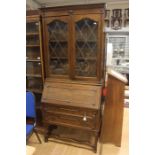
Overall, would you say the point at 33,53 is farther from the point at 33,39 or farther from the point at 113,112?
the point at 113,112

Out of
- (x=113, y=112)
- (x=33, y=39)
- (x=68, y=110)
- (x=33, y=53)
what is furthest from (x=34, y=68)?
(x=113, y=112)

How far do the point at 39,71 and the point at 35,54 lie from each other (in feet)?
0.98

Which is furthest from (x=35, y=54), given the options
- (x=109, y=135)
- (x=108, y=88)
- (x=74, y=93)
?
(x=109, y=135)

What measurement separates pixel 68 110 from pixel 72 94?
8.7 inches

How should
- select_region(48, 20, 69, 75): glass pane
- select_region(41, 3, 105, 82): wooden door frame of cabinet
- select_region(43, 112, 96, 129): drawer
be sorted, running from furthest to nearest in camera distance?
select_region(48, 20, 69, 75): glass pane < select_region(43, 112, 96, 129): drawer < select_region(41, 3, 105, 82): wooden door frame of cabinet

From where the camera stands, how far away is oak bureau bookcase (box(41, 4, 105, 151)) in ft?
7.00

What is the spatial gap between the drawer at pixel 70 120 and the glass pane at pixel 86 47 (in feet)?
1.92

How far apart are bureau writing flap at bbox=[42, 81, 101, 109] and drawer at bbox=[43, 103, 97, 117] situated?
6cm

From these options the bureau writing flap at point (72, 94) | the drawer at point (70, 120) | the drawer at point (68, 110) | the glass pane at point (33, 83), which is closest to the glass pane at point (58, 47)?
the bureau writing flap at point (72, 94)


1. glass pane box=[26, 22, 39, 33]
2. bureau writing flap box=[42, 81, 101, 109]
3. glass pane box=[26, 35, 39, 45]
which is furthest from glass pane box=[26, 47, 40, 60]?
bureau writing flap box=[42, 81, 101, 109]

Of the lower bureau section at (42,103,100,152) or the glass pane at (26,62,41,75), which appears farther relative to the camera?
the glass pane at (26,62,41,75)

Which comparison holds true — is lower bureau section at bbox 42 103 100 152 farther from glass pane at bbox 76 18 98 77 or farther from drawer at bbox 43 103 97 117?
glass pane at bbox 76 18 98 77

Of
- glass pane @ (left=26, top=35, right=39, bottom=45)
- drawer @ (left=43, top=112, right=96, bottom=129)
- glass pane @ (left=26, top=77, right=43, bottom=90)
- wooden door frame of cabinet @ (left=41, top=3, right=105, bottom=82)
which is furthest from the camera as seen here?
glass pane @ (left=26, top=77, right=43, bottom=90)

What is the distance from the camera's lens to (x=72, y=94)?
2250mm
